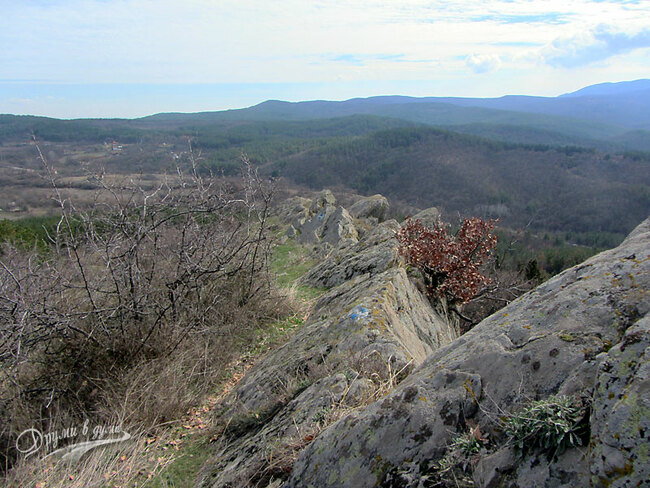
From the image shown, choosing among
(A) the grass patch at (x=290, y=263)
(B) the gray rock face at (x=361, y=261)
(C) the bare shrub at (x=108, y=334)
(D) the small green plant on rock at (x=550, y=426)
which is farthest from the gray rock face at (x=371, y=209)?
(D) the small green plant on rock at (x=550, y=426)

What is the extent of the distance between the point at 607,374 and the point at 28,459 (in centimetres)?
466

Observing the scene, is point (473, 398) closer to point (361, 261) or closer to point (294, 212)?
point (361, 261)

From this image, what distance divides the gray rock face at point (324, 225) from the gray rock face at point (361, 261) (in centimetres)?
301

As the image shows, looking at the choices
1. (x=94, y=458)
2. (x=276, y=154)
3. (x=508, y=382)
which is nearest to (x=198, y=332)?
(x=94, y=458)

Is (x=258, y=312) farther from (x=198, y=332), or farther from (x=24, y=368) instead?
(x=24, y=368)

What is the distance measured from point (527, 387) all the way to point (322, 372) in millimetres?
1933

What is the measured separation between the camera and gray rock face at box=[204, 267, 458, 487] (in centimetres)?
285

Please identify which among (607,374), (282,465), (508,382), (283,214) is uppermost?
(607,374)

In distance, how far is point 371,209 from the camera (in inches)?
691

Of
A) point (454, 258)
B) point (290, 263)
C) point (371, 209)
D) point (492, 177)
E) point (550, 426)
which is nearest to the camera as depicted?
point (550, 426)

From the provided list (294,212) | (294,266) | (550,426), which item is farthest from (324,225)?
(550,426)

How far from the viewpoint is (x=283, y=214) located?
23031mm

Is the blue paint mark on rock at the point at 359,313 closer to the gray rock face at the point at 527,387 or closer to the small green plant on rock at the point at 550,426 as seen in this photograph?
the gray rock face at the point at 527,387

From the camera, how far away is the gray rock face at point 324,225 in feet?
45.7
